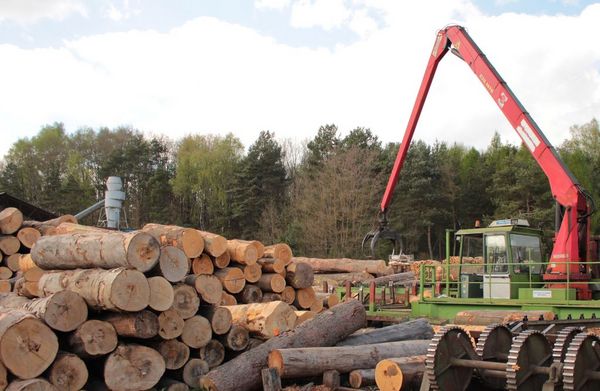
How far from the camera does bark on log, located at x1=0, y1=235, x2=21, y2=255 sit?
16.7 m

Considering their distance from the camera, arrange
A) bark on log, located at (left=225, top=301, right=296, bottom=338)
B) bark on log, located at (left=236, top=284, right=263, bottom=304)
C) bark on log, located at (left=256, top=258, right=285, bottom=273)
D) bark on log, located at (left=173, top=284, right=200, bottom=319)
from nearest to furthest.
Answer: bark on log, located at (left=173, top=284, right=200, bottom=319) < bark on log, located at (left=225, top=301, right=296, bottom=338) < bark on log, located at (left=236, top=284, right=263, bottom=304) < bark on log, located at (left=256, top=258, right=285, bottom=273)

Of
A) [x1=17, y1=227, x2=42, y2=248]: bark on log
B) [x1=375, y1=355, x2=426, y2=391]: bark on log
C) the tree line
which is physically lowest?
[x1=375, y1=355, x2=426, y2=391]: bark on log

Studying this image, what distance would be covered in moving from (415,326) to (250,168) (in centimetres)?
3913

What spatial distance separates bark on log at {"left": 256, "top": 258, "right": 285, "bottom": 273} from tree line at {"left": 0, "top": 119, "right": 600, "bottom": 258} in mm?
27806

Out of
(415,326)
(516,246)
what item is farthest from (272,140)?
(415,326)


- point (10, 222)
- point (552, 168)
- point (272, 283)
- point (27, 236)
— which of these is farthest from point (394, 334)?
point (10, 222)

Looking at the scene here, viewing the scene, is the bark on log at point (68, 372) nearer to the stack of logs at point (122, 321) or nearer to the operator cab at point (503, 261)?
the stack of logs at point (122, 321)

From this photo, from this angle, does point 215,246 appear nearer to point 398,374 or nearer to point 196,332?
point 196,332

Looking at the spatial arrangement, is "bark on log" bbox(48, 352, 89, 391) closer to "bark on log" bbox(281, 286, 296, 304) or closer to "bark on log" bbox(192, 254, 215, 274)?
"bark on log" bbox(192, 254, 215, 274)

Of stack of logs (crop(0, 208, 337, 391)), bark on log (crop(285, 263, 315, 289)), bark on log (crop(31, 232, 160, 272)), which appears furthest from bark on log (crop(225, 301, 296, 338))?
bark on log (crop(285, 263, 315, 289))

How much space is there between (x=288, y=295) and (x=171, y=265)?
14.2 ft

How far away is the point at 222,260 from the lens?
12.3 metres

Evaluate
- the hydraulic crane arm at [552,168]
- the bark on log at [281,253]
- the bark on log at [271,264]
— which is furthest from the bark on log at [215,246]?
the hydraulic crane arm at [552,168]

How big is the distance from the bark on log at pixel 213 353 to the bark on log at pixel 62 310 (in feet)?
6.25
